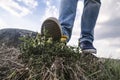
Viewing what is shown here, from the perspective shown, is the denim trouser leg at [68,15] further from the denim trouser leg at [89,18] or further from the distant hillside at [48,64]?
the distant hillside at [48,64]

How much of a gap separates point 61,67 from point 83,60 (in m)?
Result: 0.64

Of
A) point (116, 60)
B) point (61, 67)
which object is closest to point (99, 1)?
point (116, 60)

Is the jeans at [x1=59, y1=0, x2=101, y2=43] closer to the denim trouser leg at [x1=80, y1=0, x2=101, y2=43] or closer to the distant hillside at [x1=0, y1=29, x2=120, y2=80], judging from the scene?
the denim trouser leg at [x1=80, y1=0, x2=101, y2=43]

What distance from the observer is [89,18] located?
4.52 m

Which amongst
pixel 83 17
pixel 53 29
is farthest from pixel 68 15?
pixel 53 29

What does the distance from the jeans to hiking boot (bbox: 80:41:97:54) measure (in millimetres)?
53

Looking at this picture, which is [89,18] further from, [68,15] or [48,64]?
[48,64]

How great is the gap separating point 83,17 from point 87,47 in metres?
0.46

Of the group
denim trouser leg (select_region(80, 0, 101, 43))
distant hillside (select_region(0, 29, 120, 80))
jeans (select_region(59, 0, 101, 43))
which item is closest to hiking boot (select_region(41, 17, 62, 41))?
distant hillside (select_region(0, 29, 120, 80))

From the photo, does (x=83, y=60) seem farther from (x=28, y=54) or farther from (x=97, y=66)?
(x=28, y=54)

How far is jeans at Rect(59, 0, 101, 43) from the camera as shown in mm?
4320

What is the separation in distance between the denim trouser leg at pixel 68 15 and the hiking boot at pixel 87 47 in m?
0.25

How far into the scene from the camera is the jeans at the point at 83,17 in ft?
14.2

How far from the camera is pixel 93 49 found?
171 inches
